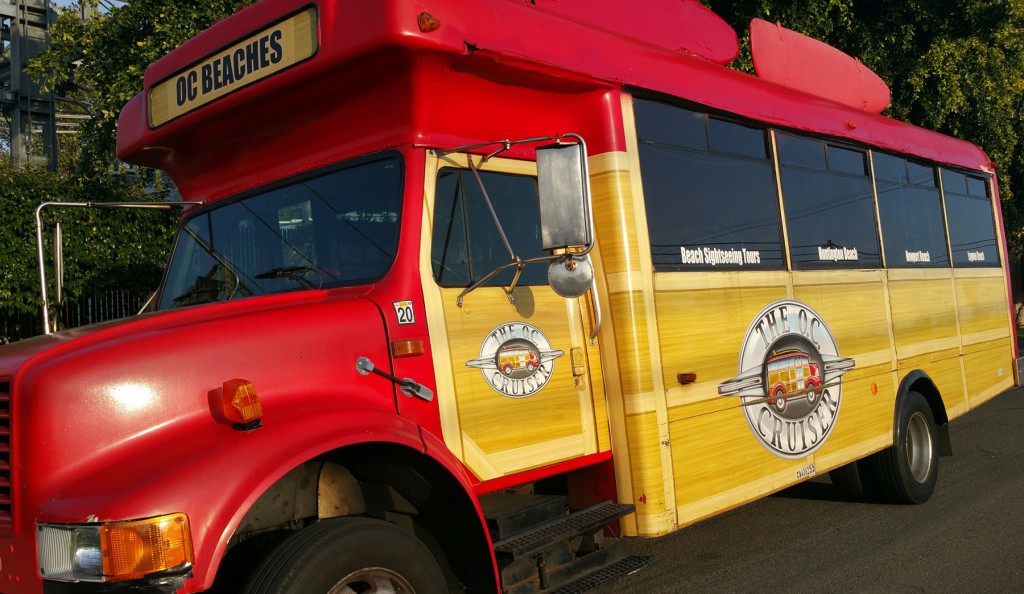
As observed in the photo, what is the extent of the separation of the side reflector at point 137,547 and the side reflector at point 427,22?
2.09 metres

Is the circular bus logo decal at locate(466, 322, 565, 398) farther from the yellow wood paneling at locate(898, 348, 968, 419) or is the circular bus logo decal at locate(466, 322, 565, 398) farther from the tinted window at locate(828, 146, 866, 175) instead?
the yellow wood paneling at locate(898, 348, 968, 419)

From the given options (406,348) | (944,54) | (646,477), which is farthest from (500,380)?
(944,54)

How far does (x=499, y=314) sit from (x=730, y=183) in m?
1.98

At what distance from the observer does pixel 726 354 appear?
494cm

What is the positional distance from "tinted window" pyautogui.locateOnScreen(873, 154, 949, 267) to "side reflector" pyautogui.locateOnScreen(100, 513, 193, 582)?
5704 mm

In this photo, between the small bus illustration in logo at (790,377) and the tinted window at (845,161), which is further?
the tinted window at (845,161)

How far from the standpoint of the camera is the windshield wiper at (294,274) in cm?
390

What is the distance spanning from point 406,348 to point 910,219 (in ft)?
17.2

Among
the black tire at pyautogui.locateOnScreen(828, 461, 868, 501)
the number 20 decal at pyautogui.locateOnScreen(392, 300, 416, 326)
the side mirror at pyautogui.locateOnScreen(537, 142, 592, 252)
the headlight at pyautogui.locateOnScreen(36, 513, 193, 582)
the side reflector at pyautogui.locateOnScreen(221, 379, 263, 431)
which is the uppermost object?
the side mirror at pyautogui.locateOnScreen(537, 142, 592, 252)

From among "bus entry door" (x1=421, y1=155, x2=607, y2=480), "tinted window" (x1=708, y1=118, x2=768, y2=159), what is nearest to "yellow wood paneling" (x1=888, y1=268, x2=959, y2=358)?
"tinted window" (x1=708, y1=118, x2=768, y2=159)

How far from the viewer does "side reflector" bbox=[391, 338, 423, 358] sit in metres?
3.55

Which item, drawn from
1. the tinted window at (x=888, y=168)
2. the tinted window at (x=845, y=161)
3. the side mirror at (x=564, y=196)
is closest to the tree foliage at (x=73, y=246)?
the side mirror at (x=564, y=196)

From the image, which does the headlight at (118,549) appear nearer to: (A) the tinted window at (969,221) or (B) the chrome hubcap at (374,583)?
(B) the chrome hubcap at (374,583)

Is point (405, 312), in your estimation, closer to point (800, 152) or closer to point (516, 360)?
point (516, 360)
